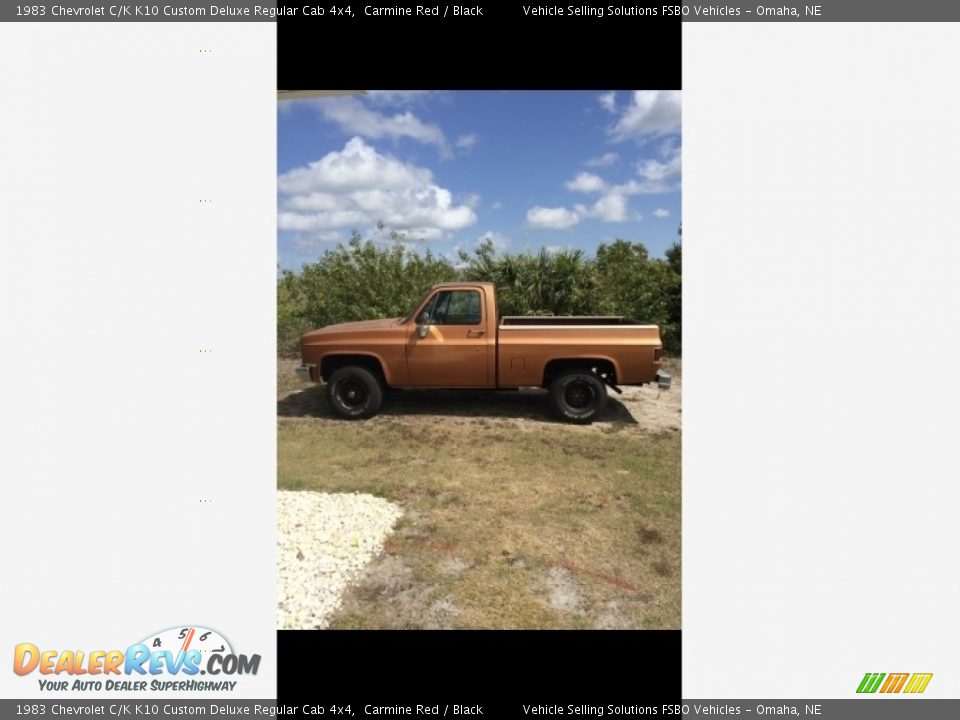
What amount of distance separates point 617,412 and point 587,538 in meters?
3.50

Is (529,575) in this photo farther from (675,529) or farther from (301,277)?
(301,277)

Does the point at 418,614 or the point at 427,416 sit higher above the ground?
the point at 427,416

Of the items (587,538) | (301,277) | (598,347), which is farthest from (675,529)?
(301,277)

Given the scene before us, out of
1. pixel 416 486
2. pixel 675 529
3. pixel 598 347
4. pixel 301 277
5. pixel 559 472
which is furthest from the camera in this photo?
pixel 301 277

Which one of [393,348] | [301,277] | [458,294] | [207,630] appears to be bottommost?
[207,630]

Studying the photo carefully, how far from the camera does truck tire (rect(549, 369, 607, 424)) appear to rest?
585 centimetres

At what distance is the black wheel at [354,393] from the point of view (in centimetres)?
595

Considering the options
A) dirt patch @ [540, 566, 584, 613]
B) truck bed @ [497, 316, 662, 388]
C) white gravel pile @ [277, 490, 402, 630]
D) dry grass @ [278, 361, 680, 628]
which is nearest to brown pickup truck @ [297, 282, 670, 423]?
truck bed @ [497, 316, 662, 388]

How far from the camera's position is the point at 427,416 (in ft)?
20.1
